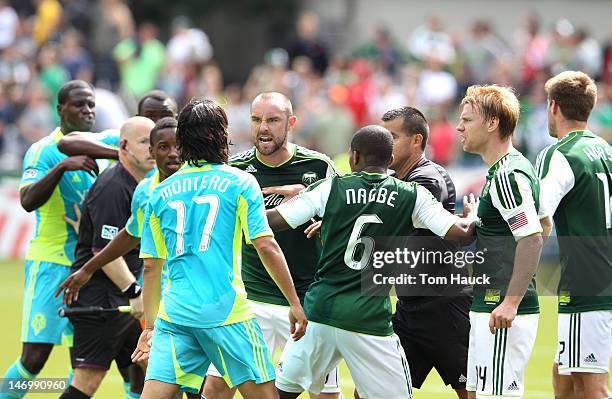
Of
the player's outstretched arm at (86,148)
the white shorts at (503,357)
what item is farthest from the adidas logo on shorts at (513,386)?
the player's outstretched arm at (86,148)

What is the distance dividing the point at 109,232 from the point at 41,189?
85 cm

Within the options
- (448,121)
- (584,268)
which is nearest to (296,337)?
(584,268)

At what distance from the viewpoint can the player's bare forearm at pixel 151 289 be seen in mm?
7465

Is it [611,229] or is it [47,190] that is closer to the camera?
[611,229]

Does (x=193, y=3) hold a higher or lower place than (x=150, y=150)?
higher

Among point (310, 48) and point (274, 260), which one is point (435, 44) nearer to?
point (310, 48)

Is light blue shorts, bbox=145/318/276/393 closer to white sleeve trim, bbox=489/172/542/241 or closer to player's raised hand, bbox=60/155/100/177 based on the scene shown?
white sleeve trim, bbox=489/172/542/241

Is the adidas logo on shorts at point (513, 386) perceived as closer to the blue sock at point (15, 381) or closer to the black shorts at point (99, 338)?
the black shorts at point (99, 338)

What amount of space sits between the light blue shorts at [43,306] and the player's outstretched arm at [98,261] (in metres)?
0.81

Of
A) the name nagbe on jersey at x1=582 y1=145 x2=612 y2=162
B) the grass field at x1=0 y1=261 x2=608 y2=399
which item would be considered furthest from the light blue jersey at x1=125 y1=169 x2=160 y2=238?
the name nagbe on jersey at x1=582 y1=145 x2=612 y2=162

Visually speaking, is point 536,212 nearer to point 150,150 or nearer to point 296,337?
point 296,337

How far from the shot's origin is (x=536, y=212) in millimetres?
7363

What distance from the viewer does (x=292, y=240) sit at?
8852mm

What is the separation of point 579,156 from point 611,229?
0.62m
